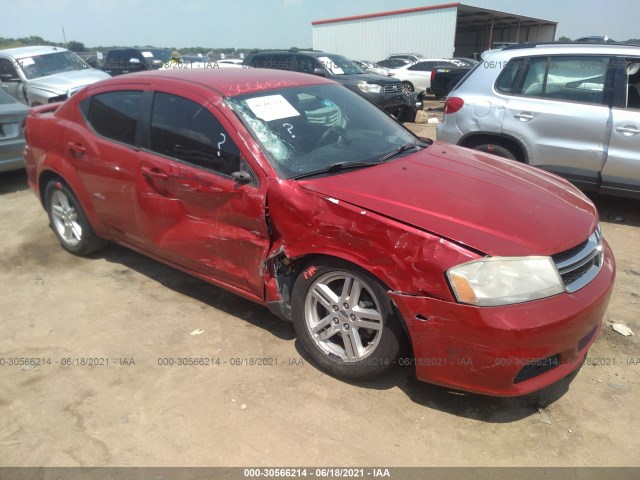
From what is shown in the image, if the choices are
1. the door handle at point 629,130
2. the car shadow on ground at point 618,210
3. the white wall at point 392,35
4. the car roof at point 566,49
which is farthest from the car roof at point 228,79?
the white wall at point 392,35

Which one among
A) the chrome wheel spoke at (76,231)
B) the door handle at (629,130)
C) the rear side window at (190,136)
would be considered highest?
the rear side window at (190,136)

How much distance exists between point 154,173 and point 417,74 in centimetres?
1734

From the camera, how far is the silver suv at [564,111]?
4.94 m

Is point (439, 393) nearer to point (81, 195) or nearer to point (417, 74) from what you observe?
point (81, 195)

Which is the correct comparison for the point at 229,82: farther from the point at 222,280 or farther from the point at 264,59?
the point at 264,59

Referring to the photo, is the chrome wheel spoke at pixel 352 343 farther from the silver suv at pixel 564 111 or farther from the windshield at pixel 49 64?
the windshield at pixel 49 64

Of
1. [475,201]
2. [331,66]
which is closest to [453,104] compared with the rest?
[475,201]

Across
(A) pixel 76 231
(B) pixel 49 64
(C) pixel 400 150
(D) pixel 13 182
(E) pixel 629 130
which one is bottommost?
(D) pixel 13 182

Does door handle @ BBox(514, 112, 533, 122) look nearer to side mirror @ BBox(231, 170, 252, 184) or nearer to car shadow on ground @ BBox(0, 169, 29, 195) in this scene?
side mirror @ BBox(231, 170, 252, 184)

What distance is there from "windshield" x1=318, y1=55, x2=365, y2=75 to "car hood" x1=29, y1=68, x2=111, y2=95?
16.5 ft

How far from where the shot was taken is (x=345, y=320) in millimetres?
2787

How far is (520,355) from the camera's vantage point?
230cm

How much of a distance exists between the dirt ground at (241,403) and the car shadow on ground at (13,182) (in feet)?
13.4

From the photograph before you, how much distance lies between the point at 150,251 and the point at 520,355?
2752 mm
